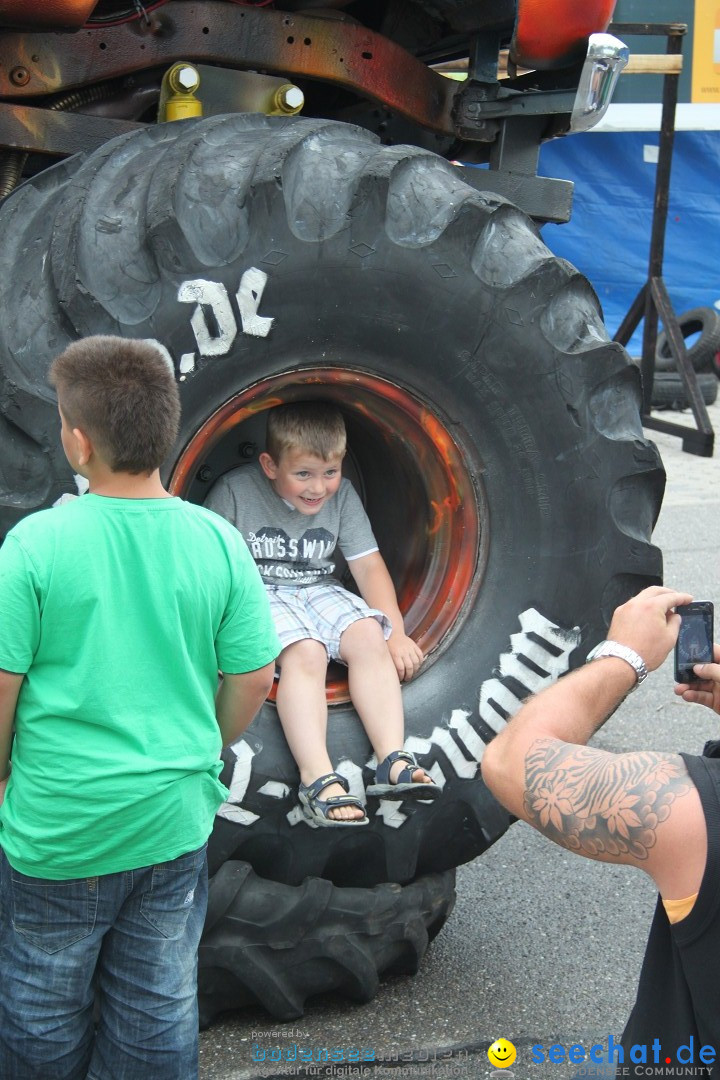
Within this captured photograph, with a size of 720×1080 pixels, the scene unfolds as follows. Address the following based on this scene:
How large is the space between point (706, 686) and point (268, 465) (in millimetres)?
1212

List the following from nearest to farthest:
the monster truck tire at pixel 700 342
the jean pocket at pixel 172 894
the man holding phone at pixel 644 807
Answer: the man holding phone at pixel 644 807 < the jean pocket at pixel 172 894 < the monster truck tire at pixel 700 342

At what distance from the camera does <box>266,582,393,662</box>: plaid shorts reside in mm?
2686

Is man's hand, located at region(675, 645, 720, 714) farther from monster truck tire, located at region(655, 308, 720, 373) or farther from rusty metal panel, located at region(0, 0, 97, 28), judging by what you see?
monster truck tire, located at region(655, 308, 720, 373)

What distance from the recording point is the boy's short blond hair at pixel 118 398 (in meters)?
A: 1.85

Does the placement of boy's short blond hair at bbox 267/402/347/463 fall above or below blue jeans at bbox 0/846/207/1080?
above

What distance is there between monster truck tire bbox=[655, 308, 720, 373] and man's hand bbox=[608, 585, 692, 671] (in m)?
8.06

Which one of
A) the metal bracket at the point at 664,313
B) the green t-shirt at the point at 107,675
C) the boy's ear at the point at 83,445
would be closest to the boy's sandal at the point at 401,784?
the green t-shirt at the point at 107,675

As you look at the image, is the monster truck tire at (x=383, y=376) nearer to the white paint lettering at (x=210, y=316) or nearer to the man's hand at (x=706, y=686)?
the white paint lettering at (x=210, y=316)

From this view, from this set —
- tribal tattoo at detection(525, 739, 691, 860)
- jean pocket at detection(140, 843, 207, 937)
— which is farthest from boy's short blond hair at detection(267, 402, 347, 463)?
tribal tattoo at detection(525, 739, 691, 860)

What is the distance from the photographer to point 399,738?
260 centimetres

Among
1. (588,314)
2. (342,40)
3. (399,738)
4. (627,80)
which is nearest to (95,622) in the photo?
(399,738)

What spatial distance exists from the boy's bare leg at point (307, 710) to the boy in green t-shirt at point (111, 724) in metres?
0.47

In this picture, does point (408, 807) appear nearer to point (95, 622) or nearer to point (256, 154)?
point (95, 622)

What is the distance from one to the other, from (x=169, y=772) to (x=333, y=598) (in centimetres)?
95
